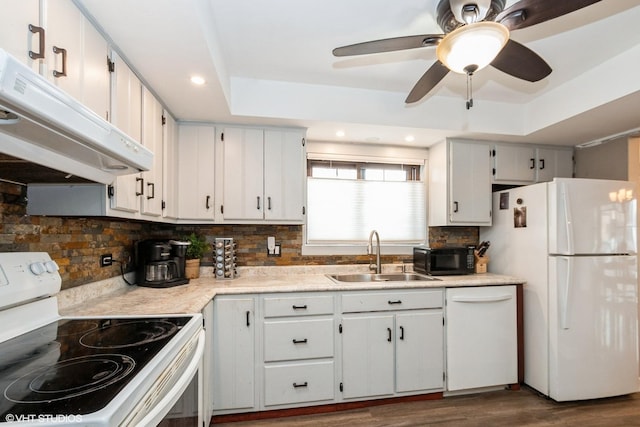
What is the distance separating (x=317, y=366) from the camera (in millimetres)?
2312

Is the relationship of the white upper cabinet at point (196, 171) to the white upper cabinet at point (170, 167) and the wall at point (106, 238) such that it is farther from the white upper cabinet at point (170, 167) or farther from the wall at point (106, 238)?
the wall at point (106, 238)

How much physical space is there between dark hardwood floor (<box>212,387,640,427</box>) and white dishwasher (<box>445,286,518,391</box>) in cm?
14

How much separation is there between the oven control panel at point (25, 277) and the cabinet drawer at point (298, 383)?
1.40 metres

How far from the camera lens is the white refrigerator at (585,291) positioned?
8.02 ft

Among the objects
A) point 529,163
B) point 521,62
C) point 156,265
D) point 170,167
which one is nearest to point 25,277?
point 156,265

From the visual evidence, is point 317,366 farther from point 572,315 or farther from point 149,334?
point 572,315

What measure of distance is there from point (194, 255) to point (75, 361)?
1700 millimetres

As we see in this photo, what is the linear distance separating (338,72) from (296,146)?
2.26 ft

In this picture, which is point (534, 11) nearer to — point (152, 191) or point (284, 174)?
point (284, 174)

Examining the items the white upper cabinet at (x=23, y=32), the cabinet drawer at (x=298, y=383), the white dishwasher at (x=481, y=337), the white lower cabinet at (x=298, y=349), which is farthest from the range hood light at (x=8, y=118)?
the white dishwasher at (x=481, y=337)

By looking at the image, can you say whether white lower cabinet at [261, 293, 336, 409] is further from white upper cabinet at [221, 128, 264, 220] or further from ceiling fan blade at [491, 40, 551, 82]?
ceiling fan blade at [491, 40, 551, 82]

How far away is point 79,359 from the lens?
1017 mm

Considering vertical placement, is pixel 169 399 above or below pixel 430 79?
below

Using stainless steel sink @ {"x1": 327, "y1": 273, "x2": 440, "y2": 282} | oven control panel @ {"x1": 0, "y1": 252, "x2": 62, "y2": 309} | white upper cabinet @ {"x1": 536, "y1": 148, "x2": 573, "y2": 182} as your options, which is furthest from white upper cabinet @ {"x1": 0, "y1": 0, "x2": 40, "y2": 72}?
white upper cabinet @ {"x1": 536, "y1": 148, "x2": 573, "y2": 182}
